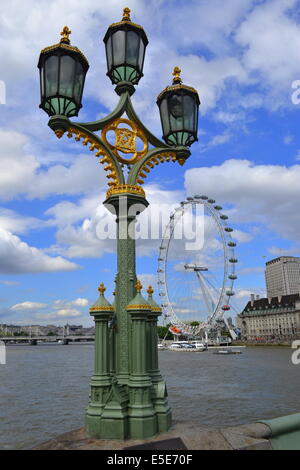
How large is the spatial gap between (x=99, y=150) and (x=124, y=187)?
61 cm

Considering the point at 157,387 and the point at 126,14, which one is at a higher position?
the point at 126,14

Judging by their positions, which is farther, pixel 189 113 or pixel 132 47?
pixel 189 113

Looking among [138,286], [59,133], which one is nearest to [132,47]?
[59,133]

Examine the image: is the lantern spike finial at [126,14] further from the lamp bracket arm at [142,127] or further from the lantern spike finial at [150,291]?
the lantern spike finial at [150,291]

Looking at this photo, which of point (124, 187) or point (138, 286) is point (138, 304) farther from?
point (124, 187)

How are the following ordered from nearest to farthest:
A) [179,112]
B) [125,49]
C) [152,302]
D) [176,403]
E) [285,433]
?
[285,433] < [125,49] < [152,302] < [179,112] < [176,403]

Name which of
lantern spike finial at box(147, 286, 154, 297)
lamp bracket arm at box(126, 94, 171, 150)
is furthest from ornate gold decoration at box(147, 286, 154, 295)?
lamp bracket arm at box(126, 94, 171, 150)

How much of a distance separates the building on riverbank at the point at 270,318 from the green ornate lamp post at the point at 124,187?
347 ft

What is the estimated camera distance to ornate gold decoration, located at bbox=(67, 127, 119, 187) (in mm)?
5461

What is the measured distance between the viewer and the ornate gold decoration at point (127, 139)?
595cm

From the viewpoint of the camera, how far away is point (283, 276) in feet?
559

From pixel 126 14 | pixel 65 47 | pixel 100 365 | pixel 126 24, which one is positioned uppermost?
pixel 126 14

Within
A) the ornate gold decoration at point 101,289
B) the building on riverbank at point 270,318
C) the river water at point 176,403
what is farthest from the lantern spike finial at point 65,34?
the building on riverbank at point 270,318

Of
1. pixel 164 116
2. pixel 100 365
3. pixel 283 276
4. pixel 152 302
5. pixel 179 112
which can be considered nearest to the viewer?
pixel 100 365
